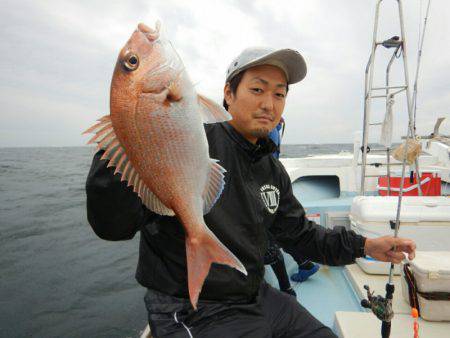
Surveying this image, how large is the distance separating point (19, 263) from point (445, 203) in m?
8.54

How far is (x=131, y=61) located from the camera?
41.9 inches

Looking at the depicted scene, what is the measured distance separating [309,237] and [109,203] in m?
1.64

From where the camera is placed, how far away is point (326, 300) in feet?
10.8

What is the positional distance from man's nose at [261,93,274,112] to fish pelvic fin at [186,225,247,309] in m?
0.97

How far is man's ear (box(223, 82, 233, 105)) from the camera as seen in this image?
2111 millimetres

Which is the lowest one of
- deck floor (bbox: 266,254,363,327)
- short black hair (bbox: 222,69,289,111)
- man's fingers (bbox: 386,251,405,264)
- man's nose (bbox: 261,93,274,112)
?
deck floor (bbox: 266,254,363,327)

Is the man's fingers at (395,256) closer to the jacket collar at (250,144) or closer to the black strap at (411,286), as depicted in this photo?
the black strap at (411,286)

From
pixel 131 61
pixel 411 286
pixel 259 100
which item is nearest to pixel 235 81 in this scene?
pixel 259 100

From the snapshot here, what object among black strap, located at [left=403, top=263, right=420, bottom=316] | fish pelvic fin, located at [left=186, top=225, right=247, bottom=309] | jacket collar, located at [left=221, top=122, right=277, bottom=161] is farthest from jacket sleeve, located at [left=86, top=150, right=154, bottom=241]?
black strap, located at [left=403, top=263, right=420, bottom=316]

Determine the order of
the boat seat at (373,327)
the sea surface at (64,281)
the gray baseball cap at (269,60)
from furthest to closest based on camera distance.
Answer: the sea surface at (64,281)
the boat seat at (373,327)
the gray baseball cap at (269,60)

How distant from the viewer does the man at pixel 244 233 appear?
1.69 m

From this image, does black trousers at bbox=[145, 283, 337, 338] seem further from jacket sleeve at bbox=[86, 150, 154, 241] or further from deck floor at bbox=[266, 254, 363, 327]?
deck floor at bbox=[266, 254, 363, 327]

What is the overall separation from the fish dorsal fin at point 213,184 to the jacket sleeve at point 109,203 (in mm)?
296

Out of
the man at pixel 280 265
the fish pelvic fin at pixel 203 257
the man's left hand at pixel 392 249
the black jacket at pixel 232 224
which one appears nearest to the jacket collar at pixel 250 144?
the black jacket at pixel 232 224
